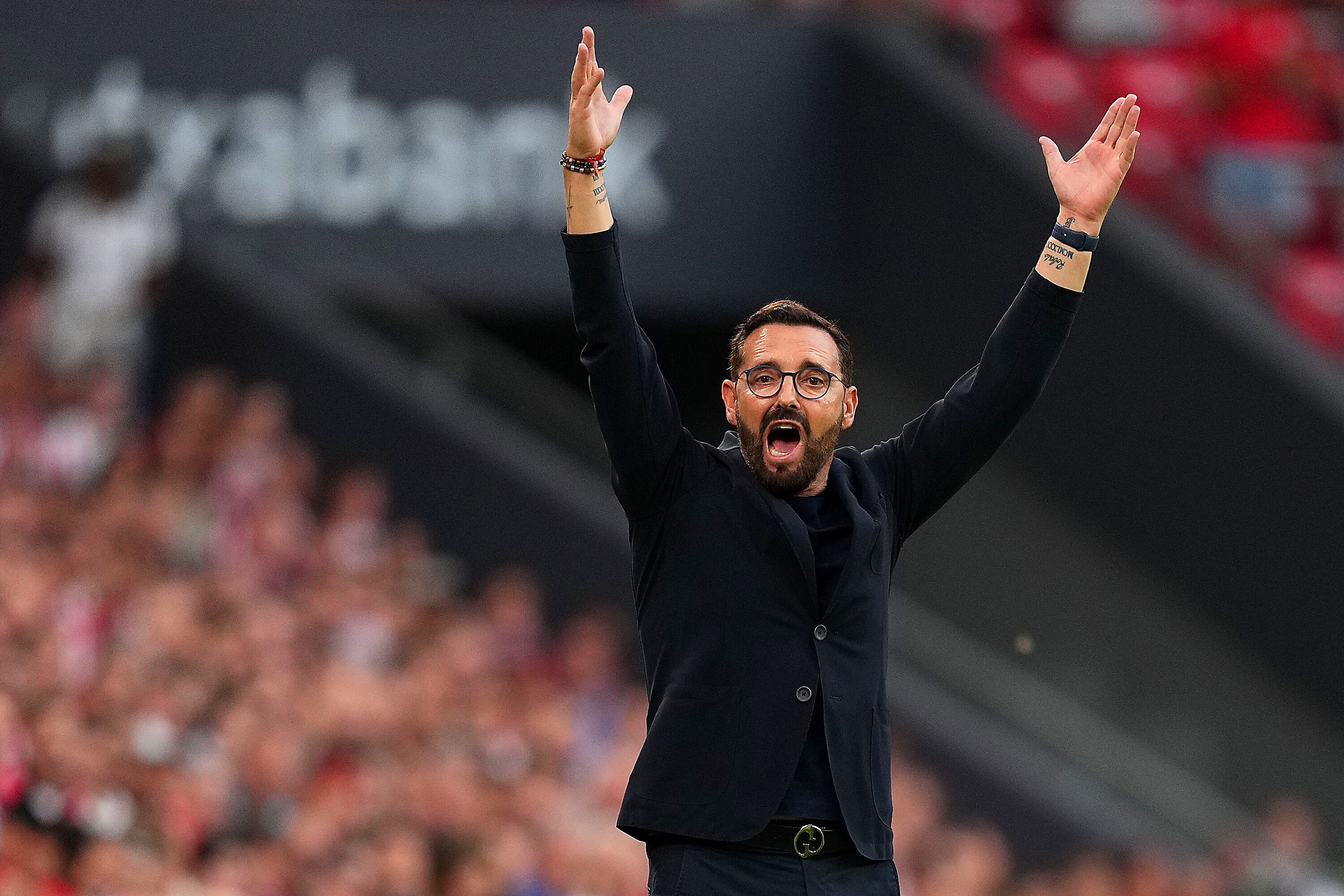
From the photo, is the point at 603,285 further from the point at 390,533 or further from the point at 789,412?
the point at 390,533

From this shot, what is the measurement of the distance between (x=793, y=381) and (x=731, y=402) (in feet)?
0.46

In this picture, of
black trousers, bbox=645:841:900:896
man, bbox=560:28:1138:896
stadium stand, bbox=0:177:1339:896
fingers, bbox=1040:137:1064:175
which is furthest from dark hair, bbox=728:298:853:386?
stadium stand, bbox=0:177:1339:896

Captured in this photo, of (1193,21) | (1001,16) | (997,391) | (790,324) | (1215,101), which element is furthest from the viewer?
(1193,21)

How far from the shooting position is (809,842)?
3.41m

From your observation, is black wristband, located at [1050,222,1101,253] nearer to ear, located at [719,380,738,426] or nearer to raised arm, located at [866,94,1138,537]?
raised arm, located at [866,94,1138,537]

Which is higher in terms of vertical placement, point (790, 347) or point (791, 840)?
point (790, 347)

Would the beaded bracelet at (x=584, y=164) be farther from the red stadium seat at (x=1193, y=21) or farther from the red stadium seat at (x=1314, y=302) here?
the red stadium seat at (x=1193, y=21)

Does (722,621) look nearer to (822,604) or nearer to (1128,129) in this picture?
(822,604)

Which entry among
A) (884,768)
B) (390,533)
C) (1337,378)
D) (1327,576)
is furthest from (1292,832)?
(884,768)

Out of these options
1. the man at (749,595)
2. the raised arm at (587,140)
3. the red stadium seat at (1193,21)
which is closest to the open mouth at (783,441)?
the man at (749,595)

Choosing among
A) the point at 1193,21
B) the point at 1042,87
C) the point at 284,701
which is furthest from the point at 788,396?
the point at 1193,21

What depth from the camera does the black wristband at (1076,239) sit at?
3.78m

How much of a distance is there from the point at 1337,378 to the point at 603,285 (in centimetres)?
825

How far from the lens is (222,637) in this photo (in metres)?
9.02
